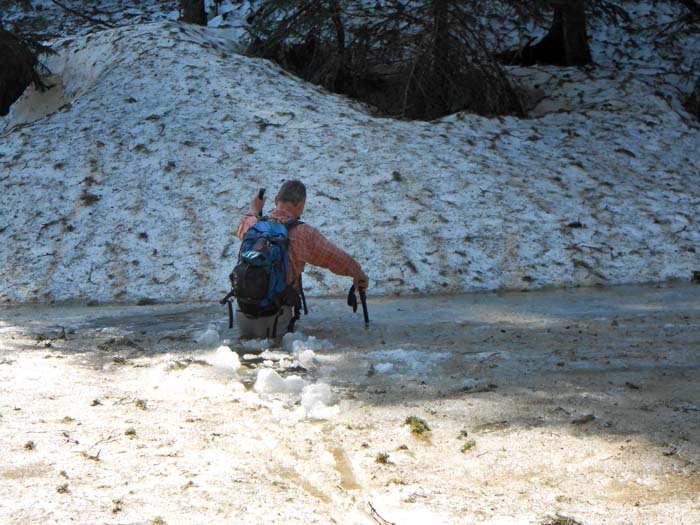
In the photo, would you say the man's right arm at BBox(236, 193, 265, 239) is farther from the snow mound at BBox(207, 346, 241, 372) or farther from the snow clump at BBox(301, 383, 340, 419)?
the snow clump at BBox(301, 383, 340, 419)

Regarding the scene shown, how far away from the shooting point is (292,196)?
6133mm

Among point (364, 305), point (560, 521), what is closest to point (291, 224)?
point (364, 305)

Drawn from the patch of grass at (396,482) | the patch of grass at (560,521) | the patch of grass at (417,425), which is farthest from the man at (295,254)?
the patch of grass at (560,521)

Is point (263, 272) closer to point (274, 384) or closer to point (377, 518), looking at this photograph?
point (274, 384)

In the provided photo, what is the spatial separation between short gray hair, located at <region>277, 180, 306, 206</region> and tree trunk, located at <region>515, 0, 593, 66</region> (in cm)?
871

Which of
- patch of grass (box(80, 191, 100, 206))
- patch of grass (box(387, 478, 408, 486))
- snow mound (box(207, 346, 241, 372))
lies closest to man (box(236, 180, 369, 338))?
snow mound (box(207, 346, 241, 372))

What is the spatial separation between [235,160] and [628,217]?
16.6ft

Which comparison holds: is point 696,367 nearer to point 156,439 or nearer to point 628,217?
point 156,439

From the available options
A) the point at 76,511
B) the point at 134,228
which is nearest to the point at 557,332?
the point at 76,511

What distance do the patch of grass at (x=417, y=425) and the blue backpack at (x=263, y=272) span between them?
2.07 meters

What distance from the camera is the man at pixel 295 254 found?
606 cm

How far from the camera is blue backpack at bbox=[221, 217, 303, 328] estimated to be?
581 cm

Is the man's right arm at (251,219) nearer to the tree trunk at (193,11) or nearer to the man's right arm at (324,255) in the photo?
the man's right arm at (324,255)

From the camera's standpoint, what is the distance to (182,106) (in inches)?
457
